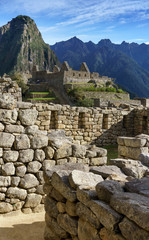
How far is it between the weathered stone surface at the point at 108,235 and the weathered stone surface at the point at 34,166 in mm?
3172

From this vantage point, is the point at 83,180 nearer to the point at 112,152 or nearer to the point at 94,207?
the point at 94,207

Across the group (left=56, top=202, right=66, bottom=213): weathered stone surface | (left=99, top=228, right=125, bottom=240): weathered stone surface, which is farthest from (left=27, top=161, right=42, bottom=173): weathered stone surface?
(left=99, top=228, right=125, bottom=240): weathered stone surface

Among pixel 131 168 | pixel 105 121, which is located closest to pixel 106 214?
pixel 131 168

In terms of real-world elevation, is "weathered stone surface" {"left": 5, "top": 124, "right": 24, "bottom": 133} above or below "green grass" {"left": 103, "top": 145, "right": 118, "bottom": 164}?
above

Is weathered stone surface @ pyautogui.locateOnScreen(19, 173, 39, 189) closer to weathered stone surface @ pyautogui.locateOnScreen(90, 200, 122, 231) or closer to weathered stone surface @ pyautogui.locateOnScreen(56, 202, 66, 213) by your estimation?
weathered stone surface @ pyautogui.locateOnScreen(56, 202, 66, 213)

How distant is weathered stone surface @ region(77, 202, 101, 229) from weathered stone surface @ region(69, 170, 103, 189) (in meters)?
0.32

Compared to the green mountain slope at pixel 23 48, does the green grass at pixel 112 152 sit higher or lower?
lower

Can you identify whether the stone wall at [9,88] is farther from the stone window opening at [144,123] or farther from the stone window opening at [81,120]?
the stone window opening at [144,123]

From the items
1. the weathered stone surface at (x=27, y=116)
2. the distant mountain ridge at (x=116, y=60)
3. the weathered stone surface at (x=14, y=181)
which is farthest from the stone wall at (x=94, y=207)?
the distant mountain ridge at (x=116, y=60)

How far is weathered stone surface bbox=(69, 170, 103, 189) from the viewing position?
12.9 ft

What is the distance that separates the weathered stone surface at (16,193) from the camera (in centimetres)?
585

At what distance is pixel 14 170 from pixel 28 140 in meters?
0.85

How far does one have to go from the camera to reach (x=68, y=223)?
3.97 meters

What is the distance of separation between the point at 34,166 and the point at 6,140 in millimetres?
1015
